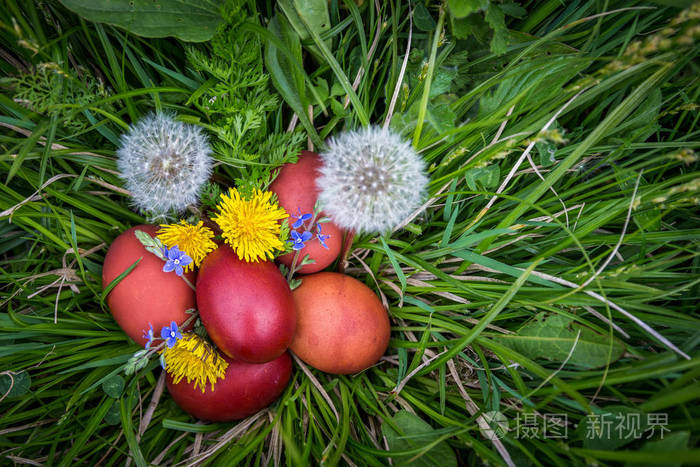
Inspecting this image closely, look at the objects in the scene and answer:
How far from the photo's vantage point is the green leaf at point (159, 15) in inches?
44.3

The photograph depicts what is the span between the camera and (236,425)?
1394 mm

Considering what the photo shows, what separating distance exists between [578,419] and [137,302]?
1519 mm

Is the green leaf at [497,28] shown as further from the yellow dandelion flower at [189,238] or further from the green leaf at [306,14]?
the yellow dandelion flower at [189,238]

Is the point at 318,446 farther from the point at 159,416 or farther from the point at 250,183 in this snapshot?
the point at 250,183

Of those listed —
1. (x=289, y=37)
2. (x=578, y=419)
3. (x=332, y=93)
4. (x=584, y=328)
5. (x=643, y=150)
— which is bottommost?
(x=578, y=419)

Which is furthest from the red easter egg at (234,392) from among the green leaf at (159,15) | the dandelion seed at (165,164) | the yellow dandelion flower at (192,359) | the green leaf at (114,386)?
the green leaf at (159,15)

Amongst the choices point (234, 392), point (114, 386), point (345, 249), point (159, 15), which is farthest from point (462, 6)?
point (114, 386)

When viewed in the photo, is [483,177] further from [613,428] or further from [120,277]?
[120,277]

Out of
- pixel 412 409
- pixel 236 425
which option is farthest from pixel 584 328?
pixel 236 425

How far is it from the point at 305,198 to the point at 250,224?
0.80ft

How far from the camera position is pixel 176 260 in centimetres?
111

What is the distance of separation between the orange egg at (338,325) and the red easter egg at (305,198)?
92mm

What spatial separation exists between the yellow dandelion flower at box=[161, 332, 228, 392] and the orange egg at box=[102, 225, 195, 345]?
4.1 inches

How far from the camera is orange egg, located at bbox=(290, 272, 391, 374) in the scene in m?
1.23
